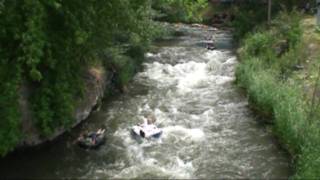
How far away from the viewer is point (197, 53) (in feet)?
110

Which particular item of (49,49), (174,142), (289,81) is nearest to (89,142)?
(174,142)

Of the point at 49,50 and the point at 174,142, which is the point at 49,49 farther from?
the point at 174,142

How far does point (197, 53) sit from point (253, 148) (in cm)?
1538

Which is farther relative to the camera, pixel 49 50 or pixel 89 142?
pixel 89 142

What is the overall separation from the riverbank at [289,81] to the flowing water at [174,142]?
884mm

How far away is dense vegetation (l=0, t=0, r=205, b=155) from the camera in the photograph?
52.5 feet

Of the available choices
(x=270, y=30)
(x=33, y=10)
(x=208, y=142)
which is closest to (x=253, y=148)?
(x=208, y=142)

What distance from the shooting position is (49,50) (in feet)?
55.6

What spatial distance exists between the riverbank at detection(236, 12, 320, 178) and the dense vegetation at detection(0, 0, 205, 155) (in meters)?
6.17

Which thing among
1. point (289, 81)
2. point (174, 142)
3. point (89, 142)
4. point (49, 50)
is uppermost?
point (49, 50)

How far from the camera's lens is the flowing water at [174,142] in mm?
16922

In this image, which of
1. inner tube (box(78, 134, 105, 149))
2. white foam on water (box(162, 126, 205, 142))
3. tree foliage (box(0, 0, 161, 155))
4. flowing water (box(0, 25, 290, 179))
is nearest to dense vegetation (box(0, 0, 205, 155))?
tree foliage (box(0, 0, 161, 155))

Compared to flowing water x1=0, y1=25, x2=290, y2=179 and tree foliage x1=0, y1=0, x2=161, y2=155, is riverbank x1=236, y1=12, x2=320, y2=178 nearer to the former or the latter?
flowing water x1=0, y1=25, x2=290, y2=179

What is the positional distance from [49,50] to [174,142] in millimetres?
5688
